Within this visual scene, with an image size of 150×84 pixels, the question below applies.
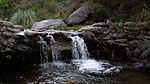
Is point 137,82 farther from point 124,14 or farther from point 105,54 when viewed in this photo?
point 124,14

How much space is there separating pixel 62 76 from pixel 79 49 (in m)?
2.98

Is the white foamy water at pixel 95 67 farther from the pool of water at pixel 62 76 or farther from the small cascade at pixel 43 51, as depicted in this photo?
the small cascade at pixel 43 51

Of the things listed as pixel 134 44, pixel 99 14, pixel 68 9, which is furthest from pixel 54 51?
pixel 68 9

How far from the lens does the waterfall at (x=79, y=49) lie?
1314 cm

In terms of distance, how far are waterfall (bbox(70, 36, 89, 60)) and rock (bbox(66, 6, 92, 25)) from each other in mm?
3268

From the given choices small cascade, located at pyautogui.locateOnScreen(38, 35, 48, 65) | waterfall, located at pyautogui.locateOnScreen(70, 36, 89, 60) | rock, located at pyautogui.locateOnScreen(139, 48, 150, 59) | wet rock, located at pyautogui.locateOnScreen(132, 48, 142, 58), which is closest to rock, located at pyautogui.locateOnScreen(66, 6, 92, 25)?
waterfall, located at pyautogui.locateOnScreen(70, 36, 89, 60)

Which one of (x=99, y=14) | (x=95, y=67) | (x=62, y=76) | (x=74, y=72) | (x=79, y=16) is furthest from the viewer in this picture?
(x=99, y=14)

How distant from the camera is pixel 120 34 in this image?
13141mm

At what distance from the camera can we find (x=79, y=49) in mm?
13250

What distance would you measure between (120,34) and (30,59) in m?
3.87

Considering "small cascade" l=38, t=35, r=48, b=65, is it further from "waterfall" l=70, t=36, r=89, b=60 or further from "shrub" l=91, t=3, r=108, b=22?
"shrub" l=91, t=3, r=108, b=22

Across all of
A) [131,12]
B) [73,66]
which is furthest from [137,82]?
[131,12]

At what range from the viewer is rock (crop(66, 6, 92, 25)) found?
1642 centimetres

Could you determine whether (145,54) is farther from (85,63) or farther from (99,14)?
(99,14)
